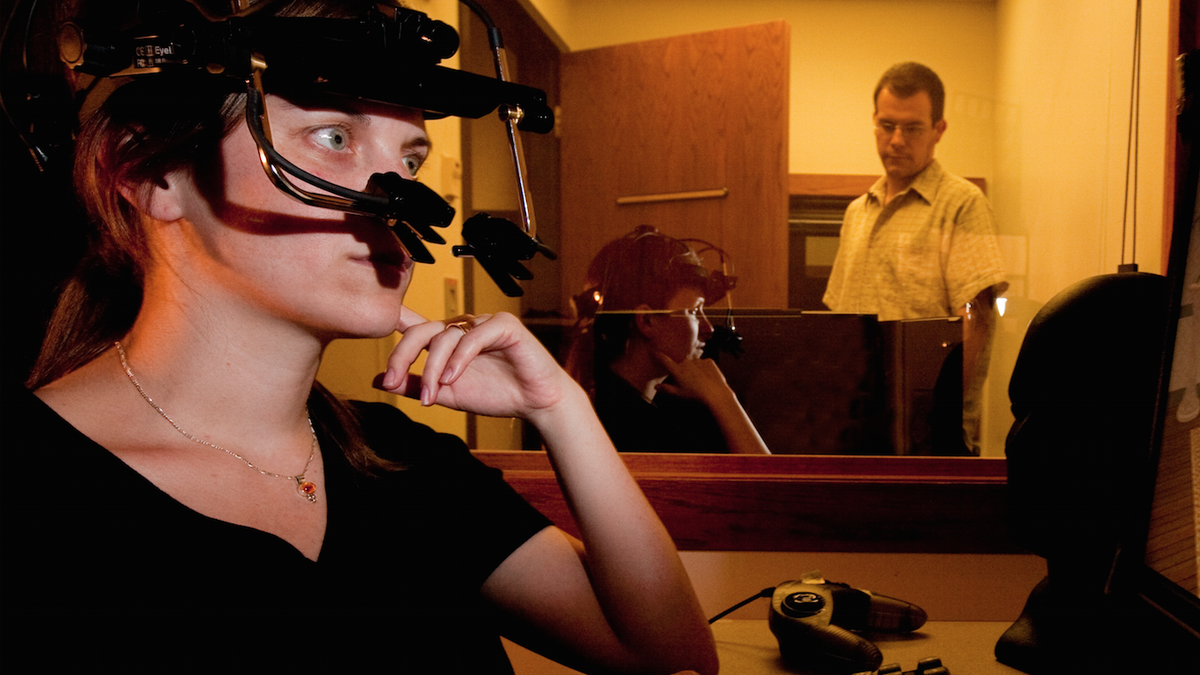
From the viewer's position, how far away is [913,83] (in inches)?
87.7

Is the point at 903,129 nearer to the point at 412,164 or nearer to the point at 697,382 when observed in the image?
the point at 697,382

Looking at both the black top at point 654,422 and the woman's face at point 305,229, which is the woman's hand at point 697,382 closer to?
the black top at point 654,422

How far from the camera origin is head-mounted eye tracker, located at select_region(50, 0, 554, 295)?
51cm

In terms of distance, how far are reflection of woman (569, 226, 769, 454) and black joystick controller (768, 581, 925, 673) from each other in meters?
0.48

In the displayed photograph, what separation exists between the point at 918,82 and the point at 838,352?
1296 millimetres

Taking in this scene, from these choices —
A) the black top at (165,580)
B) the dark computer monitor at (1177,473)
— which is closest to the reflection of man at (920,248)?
the dark computer monitor at (1177,473)

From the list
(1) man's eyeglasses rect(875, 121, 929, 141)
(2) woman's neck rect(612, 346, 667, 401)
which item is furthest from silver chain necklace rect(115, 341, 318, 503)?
(1) man's eyeglasses rect(875, 121, 929, 141)

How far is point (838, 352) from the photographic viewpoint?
4.53 feet

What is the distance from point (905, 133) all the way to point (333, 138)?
1.82m

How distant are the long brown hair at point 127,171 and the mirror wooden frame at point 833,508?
51cm

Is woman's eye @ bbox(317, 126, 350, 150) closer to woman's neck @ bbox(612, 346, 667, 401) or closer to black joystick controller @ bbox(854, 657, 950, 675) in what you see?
black joystick controller @ bbox(854, 657, 950, 675)

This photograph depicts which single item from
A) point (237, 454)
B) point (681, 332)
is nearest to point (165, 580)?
point (237, 454)

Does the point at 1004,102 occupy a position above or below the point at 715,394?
above

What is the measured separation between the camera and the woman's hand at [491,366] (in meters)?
0.75
